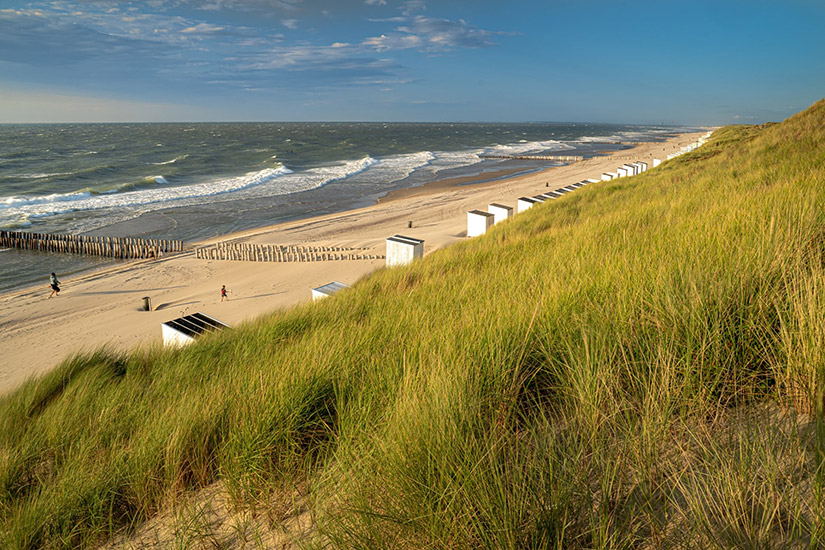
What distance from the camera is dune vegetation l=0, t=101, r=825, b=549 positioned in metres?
1.50

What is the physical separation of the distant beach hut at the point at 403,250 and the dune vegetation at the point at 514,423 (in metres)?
7.86

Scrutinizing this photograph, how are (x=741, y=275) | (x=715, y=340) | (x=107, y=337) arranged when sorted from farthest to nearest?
(x=107, y=337) < (x=741, y=275) < (x=715, y=340)

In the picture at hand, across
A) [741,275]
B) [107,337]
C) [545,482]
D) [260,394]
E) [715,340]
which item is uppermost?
[741,275]

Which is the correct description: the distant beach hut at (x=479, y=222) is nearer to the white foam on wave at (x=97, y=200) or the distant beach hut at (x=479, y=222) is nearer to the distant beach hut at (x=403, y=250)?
the distant beach hut at (x=403, y=250)

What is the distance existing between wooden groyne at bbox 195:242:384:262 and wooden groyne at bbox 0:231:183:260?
2.80 meters

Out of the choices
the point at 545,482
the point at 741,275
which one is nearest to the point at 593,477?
the point at 545,482

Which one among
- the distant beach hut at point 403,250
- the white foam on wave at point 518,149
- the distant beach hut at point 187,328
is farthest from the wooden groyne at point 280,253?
the white foam on wave at point 518,149

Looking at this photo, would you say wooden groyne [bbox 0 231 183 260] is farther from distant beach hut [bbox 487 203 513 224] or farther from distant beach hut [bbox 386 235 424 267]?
distant beach hut [bbox 487 203 513 224]

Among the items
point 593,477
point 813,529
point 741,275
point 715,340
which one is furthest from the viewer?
point 741,275

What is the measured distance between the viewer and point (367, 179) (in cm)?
4638

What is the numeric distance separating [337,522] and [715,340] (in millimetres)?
1928

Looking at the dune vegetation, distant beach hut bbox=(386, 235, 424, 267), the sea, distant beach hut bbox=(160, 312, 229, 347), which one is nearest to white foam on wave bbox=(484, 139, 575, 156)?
the sea

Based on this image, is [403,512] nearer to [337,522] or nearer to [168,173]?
[337,522]

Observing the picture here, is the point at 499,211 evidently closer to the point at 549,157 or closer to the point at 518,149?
the point at 549,157
